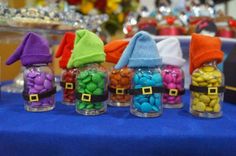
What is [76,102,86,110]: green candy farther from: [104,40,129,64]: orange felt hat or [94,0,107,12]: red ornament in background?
[94,0,107,12]: red ornament in background

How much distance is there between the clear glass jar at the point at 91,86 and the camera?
2.11 feet

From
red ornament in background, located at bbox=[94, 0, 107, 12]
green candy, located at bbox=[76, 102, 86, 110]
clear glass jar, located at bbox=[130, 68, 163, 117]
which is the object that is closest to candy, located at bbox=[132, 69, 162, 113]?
clear glass jar, located at bbox=[130, 68, 163, 117]

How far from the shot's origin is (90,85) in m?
0.64

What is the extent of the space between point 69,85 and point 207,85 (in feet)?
1.06

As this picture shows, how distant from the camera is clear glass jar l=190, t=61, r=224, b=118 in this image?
0.63 meters

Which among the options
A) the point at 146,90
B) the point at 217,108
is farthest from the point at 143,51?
the point at 217,108

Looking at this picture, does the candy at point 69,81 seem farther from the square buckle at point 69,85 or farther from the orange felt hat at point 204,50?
the orange felt hat at point 204,50

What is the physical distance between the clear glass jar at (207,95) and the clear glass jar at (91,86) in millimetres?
192

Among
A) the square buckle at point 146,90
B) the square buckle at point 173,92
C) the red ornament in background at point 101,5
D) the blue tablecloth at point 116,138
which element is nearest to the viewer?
the blue tablecloth at point 116,138

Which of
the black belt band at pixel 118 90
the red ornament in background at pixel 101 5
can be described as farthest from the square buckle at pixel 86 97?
the red ornament in background at pixel 101 5

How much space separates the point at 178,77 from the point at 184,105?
73mm

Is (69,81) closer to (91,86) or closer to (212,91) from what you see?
(91,86)

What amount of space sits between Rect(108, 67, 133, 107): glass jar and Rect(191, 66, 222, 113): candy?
0.53 ft

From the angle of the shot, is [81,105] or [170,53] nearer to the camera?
[81,105]
